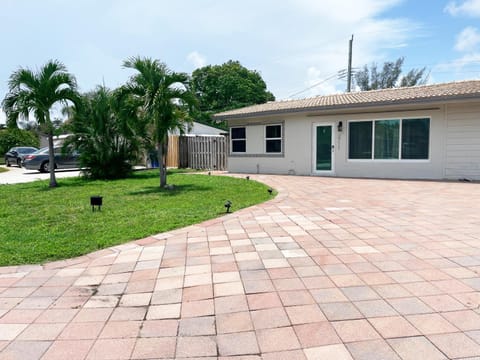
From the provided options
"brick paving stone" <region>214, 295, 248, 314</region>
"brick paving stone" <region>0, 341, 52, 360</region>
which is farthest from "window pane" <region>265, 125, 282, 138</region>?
"brick paving stone" <region>0, 341, 52, 360</region>

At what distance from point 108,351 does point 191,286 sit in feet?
3.49

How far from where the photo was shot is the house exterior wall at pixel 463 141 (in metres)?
10.7

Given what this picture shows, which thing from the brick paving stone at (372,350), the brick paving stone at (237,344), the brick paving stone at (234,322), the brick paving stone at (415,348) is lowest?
the brick paving stone at (237,344)

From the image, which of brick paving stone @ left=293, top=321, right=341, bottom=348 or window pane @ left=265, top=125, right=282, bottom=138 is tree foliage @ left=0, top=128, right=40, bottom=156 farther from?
brick paving stone @ left=293, top=321, right=341, bottom=348

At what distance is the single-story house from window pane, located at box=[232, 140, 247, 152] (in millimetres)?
54

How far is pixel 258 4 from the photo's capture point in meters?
11.2

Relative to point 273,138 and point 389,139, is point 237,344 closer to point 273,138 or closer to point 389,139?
point 389,139

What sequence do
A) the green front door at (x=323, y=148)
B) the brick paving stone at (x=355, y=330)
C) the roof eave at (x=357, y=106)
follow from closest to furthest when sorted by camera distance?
the brick paving stone at (x=355, y=330)
the roof eave at (x=357, y=106)
the green front door at (x=323, y=148)

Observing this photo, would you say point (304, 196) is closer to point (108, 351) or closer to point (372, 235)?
point (372, 235)

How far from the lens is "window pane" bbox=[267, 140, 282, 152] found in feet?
47.0

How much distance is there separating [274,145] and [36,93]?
894cm

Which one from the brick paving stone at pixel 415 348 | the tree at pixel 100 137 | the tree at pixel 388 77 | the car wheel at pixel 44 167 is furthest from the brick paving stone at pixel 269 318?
the tree at pixel 388 77

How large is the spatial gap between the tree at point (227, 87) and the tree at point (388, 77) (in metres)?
13.0

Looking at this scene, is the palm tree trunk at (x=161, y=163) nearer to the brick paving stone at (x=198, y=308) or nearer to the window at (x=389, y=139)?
the window at (x=389, y=139)
